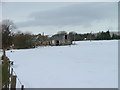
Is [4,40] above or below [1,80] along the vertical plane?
above

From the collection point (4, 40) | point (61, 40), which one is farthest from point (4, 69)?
point (61, 40)

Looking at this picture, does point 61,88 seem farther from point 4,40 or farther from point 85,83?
point 4,40

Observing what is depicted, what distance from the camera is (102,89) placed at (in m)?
6.64

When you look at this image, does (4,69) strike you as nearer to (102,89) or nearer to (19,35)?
(102,89)

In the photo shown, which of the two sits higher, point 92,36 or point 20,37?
point 92,36

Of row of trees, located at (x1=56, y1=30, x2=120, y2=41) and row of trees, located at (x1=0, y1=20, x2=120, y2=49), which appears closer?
row of trees, located at (x1=0, y1=20, x2=120, y2=49)

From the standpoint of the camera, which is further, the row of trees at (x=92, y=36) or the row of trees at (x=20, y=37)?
the row of trees at (x=92, y=36)

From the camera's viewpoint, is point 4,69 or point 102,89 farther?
point 4,69

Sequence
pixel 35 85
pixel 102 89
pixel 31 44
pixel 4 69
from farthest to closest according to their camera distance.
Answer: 1. pixel 31 44
2. pixel 4 69
3. pixel 35 85
4. pixel 102 89

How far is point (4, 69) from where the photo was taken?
8.98 meters

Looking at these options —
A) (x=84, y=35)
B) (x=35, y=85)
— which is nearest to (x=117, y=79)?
(x=35, y=85)

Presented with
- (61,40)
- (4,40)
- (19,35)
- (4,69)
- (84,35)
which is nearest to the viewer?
(4,69)

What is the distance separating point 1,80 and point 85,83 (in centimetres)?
276

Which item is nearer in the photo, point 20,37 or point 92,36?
point 20,37
